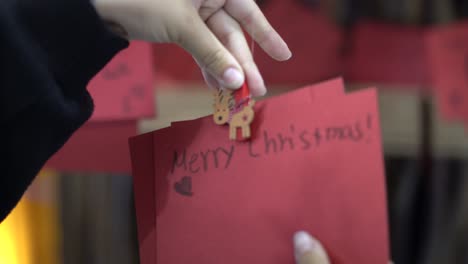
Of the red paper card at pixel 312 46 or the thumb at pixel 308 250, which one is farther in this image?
the red paper card at pixel 312 46

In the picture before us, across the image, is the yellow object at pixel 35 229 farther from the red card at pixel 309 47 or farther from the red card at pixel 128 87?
the red card at pixel 309 47

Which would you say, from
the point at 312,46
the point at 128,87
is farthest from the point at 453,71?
the point at 128,87

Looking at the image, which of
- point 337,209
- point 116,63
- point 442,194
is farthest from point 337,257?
point 442,194

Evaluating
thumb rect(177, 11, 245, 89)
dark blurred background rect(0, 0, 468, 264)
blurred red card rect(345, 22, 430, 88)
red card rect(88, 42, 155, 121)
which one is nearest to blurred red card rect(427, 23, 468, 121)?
dark blurred background rect(0, 0, 468, 264)

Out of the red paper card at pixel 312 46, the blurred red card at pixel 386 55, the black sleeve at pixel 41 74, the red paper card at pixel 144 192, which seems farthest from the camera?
the blurred red card at pixel 386 55

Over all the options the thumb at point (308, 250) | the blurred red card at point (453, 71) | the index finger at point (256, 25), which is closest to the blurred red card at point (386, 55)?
the blurred red card at point (453, 71)

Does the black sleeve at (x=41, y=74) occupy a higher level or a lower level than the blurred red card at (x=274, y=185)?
higher
